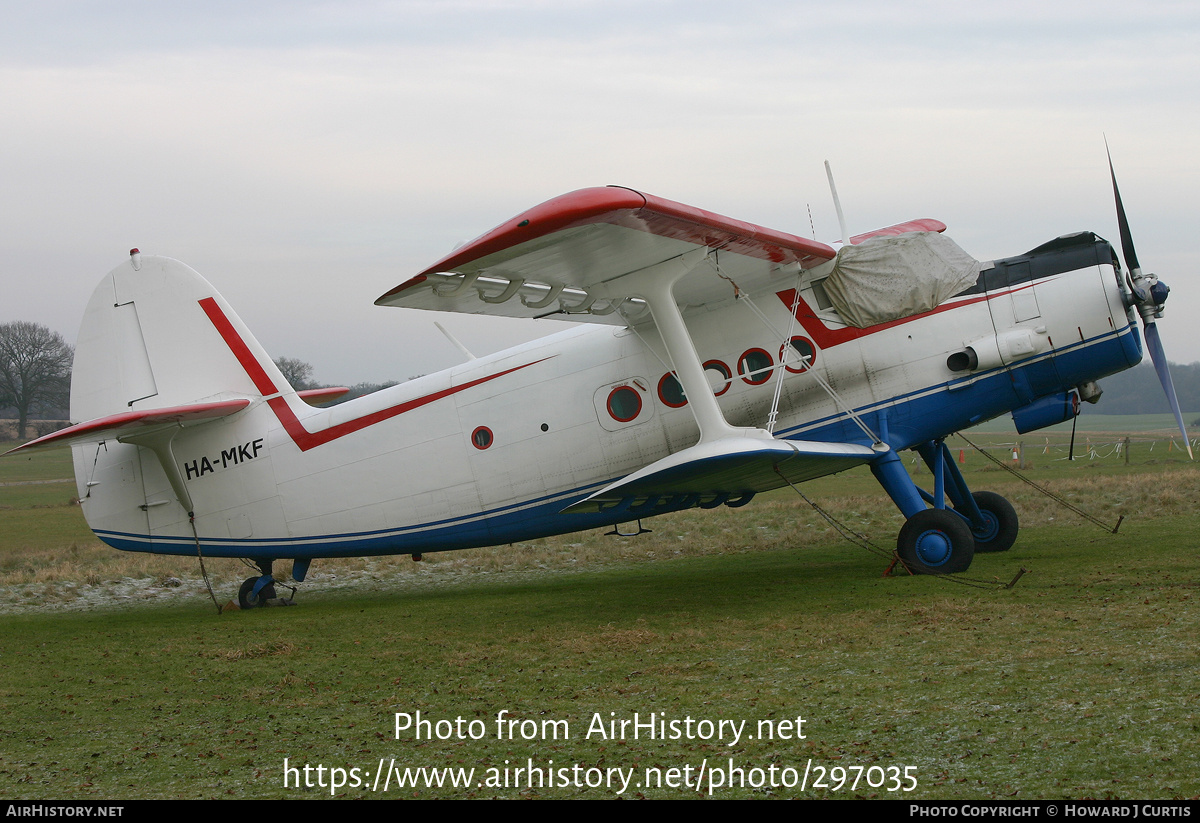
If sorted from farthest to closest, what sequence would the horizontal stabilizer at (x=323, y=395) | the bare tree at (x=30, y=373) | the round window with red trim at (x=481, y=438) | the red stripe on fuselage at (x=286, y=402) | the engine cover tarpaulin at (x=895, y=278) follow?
the bare tree at (x=30, y=373), the horizontal stabilizer at (x=323, y=395), the red stripe on fuselage at (x=286, y=402), the round window with red trim at (x=481, y=438), the engine cover tarpaulin at (x=895, y=278)

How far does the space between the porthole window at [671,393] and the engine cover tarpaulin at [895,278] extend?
2070mm

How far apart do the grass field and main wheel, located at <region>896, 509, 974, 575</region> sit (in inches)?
13.0

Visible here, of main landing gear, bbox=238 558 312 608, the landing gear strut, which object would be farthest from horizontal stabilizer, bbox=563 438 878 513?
the landing gear strut

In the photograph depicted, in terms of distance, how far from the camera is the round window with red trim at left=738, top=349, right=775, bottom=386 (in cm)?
1092

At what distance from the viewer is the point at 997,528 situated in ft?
41.4

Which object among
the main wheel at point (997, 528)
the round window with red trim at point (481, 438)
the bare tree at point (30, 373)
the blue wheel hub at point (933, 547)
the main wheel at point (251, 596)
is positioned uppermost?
the bare tree at point (30, 373)

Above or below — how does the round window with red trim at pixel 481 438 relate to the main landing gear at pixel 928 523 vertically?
above

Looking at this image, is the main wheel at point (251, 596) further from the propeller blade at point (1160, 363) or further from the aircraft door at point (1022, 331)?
the propeller blade at point (1160, 363)

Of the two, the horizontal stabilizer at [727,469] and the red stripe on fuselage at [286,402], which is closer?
the horizontal stabilizer at [727,469]

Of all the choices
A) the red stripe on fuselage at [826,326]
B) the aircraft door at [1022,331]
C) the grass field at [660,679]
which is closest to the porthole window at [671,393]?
the red stripe on fuselage at [826,326]

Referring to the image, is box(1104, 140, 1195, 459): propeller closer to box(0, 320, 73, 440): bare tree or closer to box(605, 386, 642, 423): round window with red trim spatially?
box(605, 386, 642, 423): round window with red trim

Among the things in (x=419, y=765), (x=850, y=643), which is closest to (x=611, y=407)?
(x=850, y=643)

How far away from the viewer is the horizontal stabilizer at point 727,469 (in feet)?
30.0

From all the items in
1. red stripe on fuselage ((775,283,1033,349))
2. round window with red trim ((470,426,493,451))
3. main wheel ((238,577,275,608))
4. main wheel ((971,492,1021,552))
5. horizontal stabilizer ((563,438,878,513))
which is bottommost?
main wheel ((971,492,1021,552))
